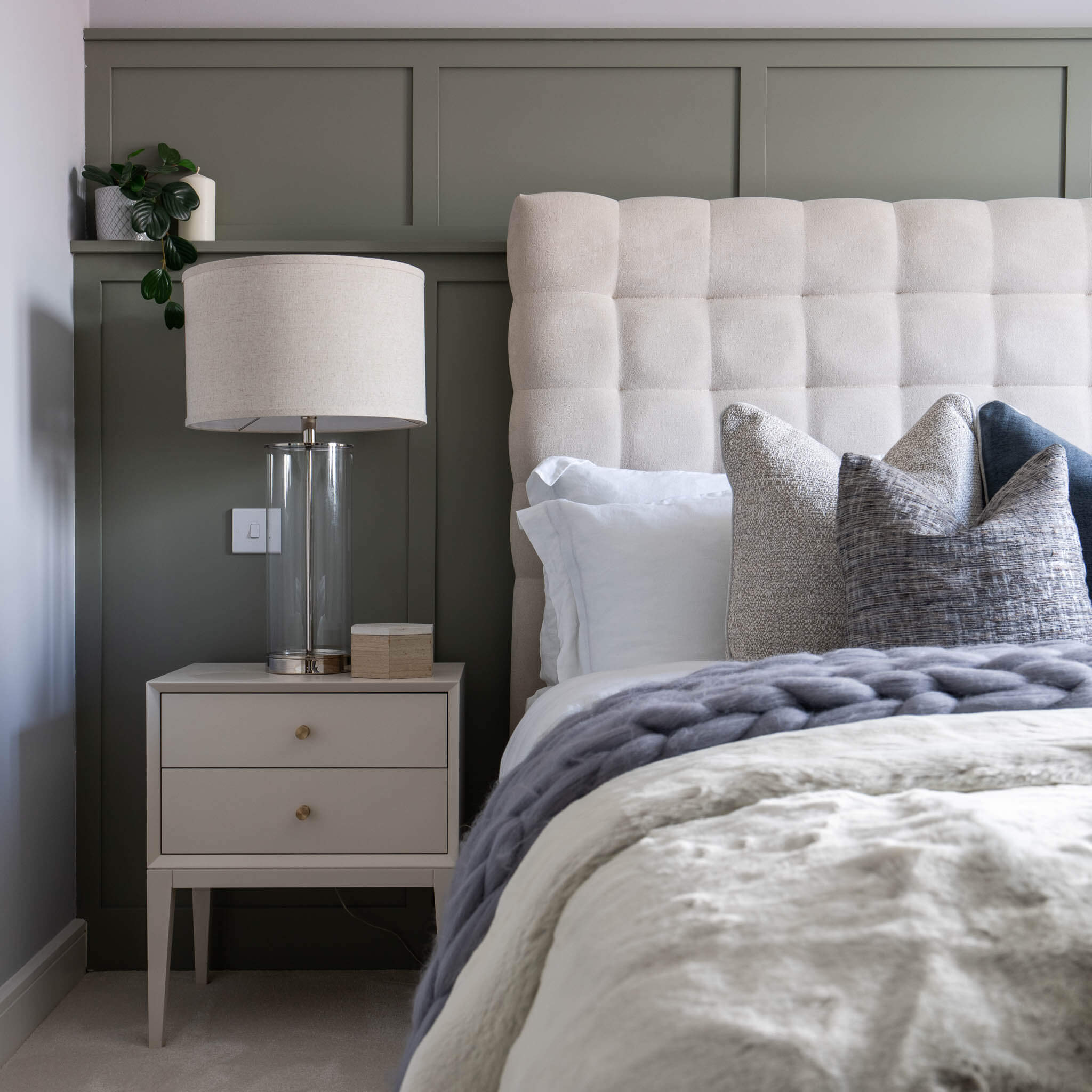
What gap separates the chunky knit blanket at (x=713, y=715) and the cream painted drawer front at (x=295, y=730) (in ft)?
3.16

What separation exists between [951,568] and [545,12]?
1813 mm

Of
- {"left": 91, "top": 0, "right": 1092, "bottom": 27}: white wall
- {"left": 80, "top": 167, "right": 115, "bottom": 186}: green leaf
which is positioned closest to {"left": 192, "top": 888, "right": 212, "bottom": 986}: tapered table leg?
{"left": 80, "top": 167, "right": 115, "bottom": 186}: green leaf

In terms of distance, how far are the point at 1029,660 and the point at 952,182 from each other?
6.06 feet

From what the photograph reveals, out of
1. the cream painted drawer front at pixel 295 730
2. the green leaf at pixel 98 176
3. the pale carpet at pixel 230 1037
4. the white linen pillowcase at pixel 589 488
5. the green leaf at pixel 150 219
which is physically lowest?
the pale carpet at pixel 230 1037

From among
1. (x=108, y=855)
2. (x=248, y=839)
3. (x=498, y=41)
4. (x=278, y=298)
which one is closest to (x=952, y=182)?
(x=498, y=41)

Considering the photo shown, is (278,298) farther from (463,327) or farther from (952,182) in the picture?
(952,182)

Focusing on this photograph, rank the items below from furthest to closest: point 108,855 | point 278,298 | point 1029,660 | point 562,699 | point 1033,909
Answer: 1. point 108,855
2. point 278,298
3. point 562,699
4. point 1029,660
5. point 1033,909

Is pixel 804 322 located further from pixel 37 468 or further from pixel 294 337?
pixel 37 468

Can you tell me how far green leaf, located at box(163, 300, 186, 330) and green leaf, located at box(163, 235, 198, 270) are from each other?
0.09 meters

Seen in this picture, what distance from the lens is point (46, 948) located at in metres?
2.05

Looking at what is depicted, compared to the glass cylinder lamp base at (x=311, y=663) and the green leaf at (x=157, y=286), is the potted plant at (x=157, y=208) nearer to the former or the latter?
the green leaf at (x=157, y=286)

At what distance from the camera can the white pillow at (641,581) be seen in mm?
1623

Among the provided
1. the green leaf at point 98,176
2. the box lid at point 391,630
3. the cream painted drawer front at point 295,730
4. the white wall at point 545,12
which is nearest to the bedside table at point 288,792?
the cream painted drawer front at point 295,730

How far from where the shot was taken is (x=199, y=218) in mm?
2236
